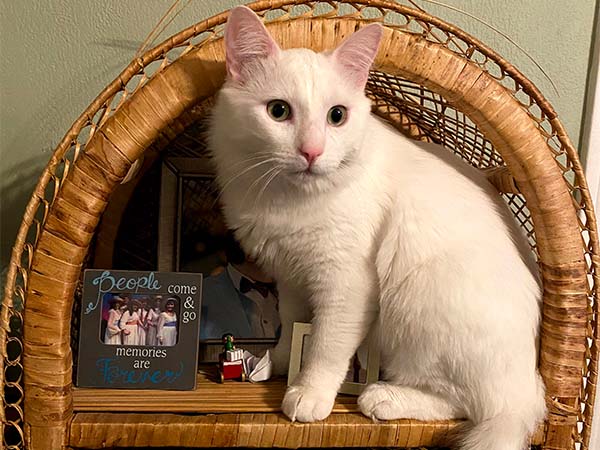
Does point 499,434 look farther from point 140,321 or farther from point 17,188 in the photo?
point 17,188

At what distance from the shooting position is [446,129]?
1204mm

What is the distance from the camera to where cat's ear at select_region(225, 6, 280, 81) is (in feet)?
2.53

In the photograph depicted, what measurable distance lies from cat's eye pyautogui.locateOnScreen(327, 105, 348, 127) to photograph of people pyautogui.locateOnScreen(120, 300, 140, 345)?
42cm

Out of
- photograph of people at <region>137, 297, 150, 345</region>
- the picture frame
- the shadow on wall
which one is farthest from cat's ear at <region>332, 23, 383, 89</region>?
the shadow on wall

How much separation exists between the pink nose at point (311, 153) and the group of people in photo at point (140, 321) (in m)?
0.33

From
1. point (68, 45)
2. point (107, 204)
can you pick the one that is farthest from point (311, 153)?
point (68, 45)

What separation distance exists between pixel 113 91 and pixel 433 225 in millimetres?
519

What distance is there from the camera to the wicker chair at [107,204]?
809 millimetres

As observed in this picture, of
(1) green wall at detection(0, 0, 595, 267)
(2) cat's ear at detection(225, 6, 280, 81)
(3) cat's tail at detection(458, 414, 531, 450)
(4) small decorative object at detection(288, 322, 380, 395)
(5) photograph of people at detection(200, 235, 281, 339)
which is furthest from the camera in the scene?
(1) green wall at detection(0, 0, 595, 267)

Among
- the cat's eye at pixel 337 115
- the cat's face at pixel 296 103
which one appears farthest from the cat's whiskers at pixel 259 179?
the cat's eye at pixel 337 115

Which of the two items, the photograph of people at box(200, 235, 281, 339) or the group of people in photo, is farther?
the photograph of people at box(200, 235, 281, 339)

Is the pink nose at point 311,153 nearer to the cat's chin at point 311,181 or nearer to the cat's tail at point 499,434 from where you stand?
the cat's chin at point 311,181

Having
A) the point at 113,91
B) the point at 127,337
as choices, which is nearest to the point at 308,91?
the point at 113,91

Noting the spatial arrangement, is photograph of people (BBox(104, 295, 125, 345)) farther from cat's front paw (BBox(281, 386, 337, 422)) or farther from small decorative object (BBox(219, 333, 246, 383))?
cat's front paw (BBox(281, 386, 337, 422))
